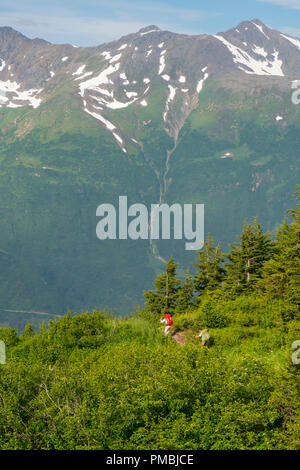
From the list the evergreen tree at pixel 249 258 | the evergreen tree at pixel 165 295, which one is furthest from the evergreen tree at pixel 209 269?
the evergreen tree at pixel 165 295

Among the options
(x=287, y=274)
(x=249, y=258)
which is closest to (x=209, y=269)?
(x=249, y=258)

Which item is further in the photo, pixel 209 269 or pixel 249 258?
pixel 209 269

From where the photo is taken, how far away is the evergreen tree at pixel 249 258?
42719 millimetres

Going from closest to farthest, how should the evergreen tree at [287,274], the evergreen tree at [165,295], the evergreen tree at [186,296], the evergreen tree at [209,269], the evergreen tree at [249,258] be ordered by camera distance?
the evergreen tree at [287,274] < the evergreen tree at [186,296] < the evergreen tree at [249,258] < the evergreen tree at [165,295] < the evergreen tree at [209,269]

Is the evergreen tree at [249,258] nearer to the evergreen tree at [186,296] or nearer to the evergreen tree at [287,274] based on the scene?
the evergreen tree at [186,296]

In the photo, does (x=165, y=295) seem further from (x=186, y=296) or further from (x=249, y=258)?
(x=249, y=258)

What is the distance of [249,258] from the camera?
44.7 metres

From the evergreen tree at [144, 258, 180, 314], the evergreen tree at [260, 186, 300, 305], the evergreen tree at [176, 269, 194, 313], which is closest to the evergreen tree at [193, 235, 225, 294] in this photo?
the evergreen tree at [176, 269, 194, 313]

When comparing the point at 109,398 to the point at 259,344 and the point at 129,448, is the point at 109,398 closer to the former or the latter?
the point at 129,448

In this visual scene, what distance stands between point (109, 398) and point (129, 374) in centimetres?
173

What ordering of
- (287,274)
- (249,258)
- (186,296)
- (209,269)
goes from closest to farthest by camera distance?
(287,274) < (186,296) < (249,258) < (209,269)

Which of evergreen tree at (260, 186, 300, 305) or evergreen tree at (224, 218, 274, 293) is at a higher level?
evergreen tree at (224, 218, 274, 293)

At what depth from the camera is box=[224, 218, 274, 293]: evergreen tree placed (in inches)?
1682

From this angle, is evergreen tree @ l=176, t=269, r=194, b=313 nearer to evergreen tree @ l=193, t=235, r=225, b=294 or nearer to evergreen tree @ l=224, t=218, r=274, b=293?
evergreen tree @ l=193, t=235, r=225, b=294
